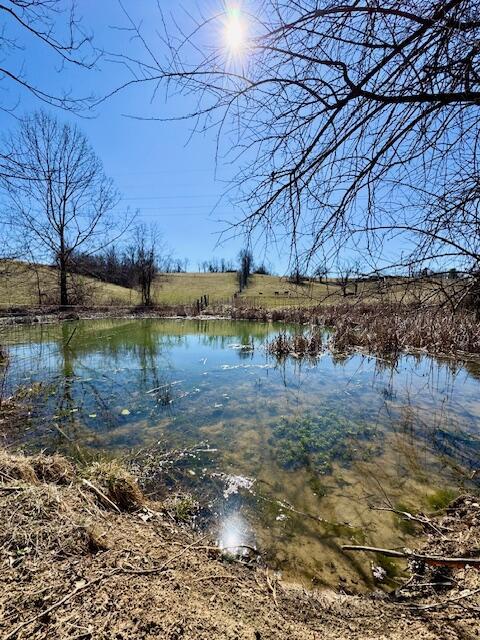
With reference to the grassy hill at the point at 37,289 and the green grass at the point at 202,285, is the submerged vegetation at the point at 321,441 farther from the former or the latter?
the green grass at the point at 202,285

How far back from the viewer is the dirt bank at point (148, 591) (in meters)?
Result: 1.36

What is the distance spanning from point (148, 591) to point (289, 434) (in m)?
3.18

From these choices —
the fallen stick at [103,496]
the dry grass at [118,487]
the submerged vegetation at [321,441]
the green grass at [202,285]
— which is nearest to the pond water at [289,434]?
the submerged vegetation at [321,441]

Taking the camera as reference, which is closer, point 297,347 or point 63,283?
point 297,347

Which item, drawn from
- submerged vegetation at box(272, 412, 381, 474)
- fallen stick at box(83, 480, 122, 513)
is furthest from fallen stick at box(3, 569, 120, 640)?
submerged vegetation at box(272, 412, 381, 474)

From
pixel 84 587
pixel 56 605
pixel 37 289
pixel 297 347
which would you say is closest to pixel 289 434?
pixel 84 587

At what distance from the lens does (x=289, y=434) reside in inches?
177

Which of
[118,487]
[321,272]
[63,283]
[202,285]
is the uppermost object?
[202,285]

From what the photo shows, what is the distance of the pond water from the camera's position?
2.65 m

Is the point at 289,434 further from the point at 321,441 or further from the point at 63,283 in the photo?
the point at 63,283

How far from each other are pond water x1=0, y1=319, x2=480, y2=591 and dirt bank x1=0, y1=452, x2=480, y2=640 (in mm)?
365

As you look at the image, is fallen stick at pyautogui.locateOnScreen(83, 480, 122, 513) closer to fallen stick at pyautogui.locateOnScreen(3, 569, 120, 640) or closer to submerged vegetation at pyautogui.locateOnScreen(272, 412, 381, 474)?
fallen stick at pyautogui.locateOnScreen(3, 569, 120, 640)

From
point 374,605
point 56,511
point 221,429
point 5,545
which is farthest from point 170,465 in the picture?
point 374,605

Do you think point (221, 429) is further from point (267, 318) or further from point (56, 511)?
point (267, 318)
